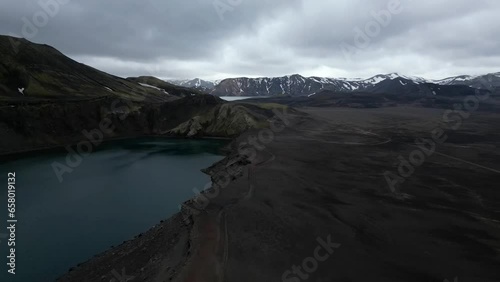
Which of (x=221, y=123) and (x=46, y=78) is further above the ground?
(x=46, y=78)

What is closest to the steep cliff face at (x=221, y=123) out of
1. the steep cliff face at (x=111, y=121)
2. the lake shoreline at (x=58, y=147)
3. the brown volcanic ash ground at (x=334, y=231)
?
the steep cliff face at (x=111, y=121)

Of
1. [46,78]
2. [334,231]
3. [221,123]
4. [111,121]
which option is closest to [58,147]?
[111,121]

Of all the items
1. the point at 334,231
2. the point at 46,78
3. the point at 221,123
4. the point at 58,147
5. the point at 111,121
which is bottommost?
the point at 58,147

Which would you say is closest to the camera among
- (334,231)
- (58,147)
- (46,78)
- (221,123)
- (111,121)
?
(334,231)

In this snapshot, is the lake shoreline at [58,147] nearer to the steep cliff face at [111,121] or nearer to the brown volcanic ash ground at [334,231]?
the steep cliff face at [111,121]

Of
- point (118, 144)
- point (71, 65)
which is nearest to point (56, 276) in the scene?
point (118, 144)

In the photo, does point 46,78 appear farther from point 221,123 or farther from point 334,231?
point 334,231

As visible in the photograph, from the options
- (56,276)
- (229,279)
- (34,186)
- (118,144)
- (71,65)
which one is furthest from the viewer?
(71,65)

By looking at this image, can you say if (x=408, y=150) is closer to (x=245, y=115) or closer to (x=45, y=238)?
(x=245, y=115)
